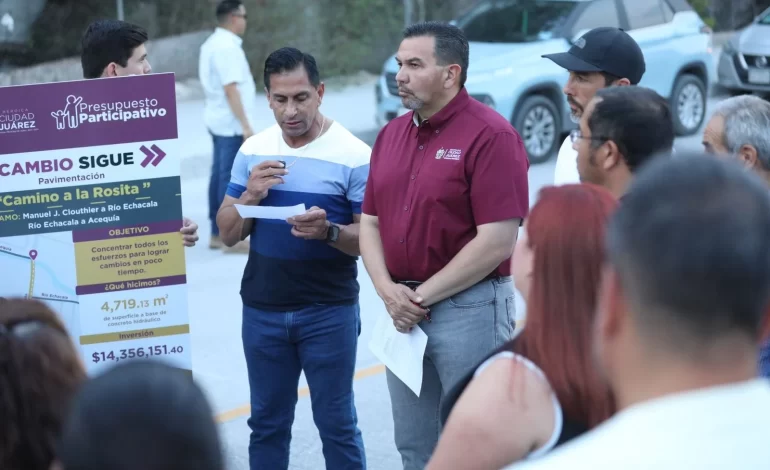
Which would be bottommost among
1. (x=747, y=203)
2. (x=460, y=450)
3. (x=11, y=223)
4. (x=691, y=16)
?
(x=460, y=450)

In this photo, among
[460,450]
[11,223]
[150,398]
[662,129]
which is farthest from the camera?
[11,223]

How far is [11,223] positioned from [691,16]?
1158 centimetres

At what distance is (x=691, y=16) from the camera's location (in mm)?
13547

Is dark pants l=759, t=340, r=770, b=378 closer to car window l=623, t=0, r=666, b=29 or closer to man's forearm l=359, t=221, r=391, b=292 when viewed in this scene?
man's forearm l=359, t=221, r=391, b=292

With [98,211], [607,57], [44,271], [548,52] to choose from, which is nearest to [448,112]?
[607,57]

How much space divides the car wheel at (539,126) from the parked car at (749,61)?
4153 millimetres

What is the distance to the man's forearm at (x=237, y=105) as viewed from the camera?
29.8 feet

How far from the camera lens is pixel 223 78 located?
9.22 m

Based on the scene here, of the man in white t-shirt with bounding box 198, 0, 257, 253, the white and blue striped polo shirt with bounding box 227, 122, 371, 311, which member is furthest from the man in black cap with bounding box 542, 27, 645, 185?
the man in white t-shirt with bounding box 198, 0, 257, 253

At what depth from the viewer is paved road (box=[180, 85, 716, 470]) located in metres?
5.27

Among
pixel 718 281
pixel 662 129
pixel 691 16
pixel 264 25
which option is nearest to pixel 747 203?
pixel 718 281

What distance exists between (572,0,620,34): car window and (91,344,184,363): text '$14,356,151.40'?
9.44m

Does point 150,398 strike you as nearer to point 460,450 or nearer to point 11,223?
point 460,450

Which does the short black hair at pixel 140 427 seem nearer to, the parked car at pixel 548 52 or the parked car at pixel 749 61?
the parked car at pixel 548 52
